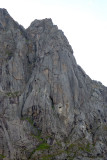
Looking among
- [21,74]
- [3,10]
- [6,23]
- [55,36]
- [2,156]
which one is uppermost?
[3,10]

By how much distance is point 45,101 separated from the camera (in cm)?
12175

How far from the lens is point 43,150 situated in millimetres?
104688

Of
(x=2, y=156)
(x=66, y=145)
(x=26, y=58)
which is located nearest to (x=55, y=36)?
(x=26, y=58)

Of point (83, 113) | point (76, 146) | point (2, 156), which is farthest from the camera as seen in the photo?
point (83, 113)

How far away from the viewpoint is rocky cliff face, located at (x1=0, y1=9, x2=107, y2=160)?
10594 cm

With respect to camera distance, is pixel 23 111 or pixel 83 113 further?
pixel 83 113

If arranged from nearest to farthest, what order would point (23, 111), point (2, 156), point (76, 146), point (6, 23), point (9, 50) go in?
point (2, 156) < point (76, 146) < point (23, 111) < point (9, 50) < point (6, 23)

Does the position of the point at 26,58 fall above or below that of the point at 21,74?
above

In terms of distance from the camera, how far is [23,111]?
119438 mm

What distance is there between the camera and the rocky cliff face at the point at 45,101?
10594 centimetres

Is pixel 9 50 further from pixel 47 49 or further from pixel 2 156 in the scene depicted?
pixel 2 156

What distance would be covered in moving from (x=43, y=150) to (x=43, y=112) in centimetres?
2057

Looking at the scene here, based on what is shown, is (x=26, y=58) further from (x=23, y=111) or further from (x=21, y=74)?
(x=23, y=111)

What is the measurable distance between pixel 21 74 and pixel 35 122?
3137cm
